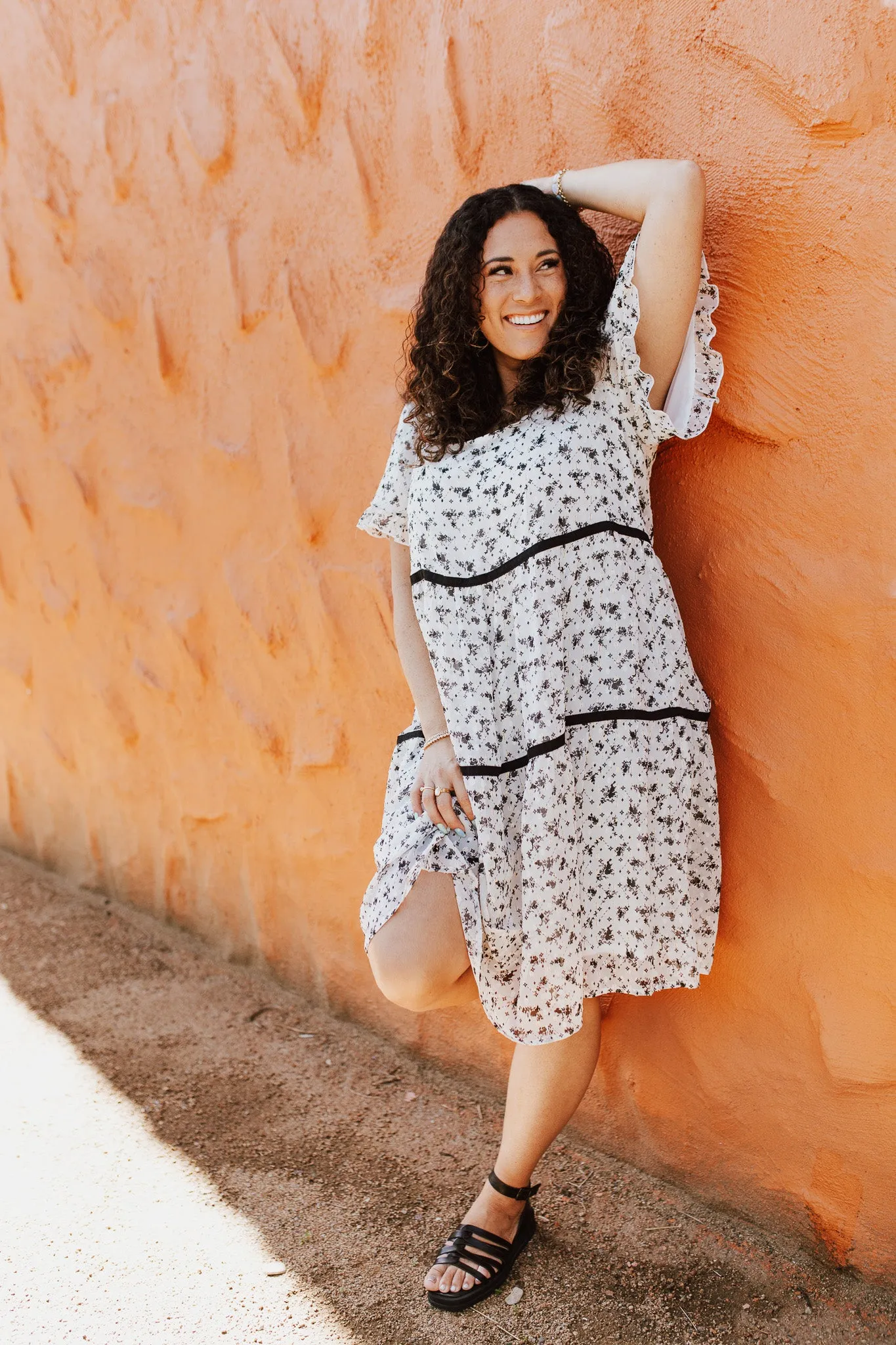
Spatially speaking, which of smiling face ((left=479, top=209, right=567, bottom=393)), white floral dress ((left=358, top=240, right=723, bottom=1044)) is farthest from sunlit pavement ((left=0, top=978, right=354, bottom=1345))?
smiling face ((left=479, top=209, right=567, bottom=393))

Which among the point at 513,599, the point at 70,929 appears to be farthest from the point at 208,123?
the point at 70,929

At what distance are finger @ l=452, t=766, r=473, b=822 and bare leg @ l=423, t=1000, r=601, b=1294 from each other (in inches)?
14.7

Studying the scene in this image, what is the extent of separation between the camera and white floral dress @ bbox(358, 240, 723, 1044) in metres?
1.64

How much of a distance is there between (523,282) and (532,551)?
0.42 metres

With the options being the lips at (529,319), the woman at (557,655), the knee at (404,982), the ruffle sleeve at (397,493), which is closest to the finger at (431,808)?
the woman at (557,655)

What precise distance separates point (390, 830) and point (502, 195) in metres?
1.01

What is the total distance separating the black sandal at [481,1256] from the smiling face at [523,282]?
1347 millimetres

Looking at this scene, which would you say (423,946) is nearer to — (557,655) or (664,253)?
(557,655)

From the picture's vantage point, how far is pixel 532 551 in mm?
1650

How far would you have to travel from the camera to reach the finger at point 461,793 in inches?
68.1

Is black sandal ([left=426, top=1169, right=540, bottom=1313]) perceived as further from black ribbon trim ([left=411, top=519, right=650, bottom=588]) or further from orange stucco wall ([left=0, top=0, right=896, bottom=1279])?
black ribbon trim ([left=411, top=519, right=650, bottom=588])

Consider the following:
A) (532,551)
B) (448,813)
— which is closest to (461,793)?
(448,813)

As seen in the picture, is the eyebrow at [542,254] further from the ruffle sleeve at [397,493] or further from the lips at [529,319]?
the ruffle sleeve at [397,493]

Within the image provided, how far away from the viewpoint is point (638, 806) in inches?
65.6
